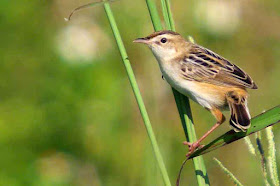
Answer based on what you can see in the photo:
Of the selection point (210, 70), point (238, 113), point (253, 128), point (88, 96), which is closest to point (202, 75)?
point (210, 70)

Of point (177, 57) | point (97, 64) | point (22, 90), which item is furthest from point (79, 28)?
point (177, 57)

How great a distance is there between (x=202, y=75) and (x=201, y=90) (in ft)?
0.50

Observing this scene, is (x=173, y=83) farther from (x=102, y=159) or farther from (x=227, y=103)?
(x=102, y=159)

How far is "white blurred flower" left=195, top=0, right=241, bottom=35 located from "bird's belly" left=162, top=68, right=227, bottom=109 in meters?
2.09

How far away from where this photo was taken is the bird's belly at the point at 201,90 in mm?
3412

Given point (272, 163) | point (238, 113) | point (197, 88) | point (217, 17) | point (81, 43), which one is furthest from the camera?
point (217, 17)

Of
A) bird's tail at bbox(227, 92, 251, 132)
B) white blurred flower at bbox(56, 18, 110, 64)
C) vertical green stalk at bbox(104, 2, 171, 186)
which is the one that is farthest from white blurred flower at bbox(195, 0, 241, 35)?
vertical green stalk at bbox(104, 2, 171, 186)

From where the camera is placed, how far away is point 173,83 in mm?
3414

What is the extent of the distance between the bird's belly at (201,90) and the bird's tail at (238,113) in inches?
2.8

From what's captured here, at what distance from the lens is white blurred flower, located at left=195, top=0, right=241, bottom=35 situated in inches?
227

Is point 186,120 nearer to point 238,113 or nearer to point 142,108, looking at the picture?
point 142,108

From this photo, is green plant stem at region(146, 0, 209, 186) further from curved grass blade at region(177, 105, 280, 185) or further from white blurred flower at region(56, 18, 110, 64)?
white blurred flower at region(56, 18, 110, 64)

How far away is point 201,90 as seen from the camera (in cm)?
357

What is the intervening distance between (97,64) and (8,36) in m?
0.96
